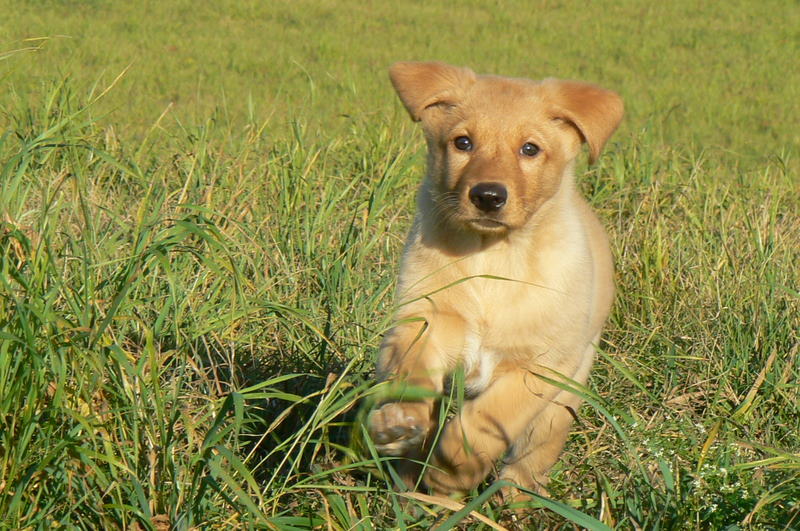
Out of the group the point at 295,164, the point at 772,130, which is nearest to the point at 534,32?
the point at 772,130

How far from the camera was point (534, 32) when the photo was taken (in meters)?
12.4

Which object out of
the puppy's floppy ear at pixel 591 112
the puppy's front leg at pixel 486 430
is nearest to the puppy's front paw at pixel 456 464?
the puppy's front leg at pixel 486 430

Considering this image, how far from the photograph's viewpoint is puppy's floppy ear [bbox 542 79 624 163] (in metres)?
3.37

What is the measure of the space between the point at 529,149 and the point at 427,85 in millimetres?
407

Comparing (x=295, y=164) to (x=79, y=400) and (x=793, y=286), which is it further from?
(x=79, y=400)

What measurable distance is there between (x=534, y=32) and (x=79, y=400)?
1051 cm

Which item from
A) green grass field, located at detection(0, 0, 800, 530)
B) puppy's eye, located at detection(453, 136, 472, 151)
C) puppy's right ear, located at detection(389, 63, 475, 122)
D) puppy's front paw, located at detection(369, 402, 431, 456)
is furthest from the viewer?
puppy's right ear, located at detection(389, 63, 475, 122)

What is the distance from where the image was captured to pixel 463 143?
3.28m

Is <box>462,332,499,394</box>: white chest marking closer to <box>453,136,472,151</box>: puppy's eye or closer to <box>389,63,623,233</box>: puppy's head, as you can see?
<box>389,63,623,233</box>: puppy's head

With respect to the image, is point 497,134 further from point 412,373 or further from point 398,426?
point 398,426

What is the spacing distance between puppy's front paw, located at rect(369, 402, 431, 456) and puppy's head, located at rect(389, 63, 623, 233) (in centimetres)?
57

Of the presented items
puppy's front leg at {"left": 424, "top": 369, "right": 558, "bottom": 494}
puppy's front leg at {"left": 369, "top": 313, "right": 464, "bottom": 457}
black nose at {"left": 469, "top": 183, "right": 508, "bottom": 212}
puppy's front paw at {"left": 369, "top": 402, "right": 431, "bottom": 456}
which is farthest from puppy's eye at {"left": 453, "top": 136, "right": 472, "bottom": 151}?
puppy's front paw at {"left": 369, "top": 402, "right": 431, "bottom": 456}

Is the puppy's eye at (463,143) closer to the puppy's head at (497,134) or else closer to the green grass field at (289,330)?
the puppy's head at (497,134)

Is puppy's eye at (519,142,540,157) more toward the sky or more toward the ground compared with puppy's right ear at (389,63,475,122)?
more toward the ground
